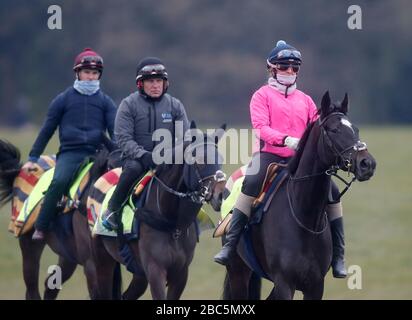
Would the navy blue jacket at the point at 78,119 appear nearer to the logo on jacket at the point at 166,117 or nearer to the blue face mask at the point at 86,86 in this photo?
Result: the blue face mask at the point at 86,86

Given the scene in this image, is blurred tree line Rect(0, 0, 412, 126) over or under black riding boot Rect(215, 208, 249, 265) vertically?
over

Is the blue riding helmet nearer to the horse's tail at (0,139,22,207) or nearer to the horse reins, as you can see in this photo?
the horse reins

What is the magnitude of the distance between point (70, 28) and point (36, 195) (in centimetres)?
4568

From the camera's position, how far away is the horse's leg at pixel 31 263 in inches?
586

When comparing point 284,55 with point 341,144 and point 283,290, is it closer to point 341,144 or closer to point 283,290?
point 341,144

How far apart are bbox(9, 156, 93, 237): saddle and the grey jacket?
57.4 inches

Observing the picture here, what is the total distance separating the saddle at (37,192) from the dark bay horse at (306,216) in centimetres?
323

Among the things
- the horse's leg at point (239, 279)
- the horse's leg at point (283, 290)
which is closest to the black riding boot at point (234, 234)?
the horse's leg at point (283, 290)

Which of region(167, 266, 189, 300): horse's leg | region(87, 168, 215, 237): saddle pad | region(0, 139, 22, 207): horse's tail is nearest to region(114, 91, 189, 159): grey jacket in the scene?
region(87, 168, 215, 237): saddle pad

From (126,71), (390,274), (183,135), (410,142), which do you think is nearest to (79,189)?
(183,135)

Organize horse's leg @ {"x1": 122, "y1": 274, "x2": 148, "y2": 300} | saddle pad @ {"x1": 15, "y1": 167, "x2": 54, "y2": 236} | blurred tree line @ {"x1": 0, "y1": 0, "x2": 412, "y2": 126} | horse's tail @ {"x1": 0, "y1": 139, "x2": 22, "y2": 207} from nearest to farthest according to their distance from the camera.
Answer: horse's leg @ {"x1": 122, "y1": 274, "x2": 148, "y2": 300}, saddle pad @ {"x1": 15, "y1": 167, "x2": 54, "y2": 236}, horse's tail @ {"x1": 0, "y1": 139, "x2": 22, "y2": 207}, blurred tree line @ {"x1": 0, "y1": 0, "x2": 412, "y2": 126}

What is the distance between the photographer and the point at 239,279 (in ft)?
40.7

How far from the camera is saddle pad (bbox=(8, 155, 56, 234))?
1516 centimetres

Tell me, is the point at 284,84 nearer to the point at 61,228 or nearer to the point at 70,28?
the point at 61,228
